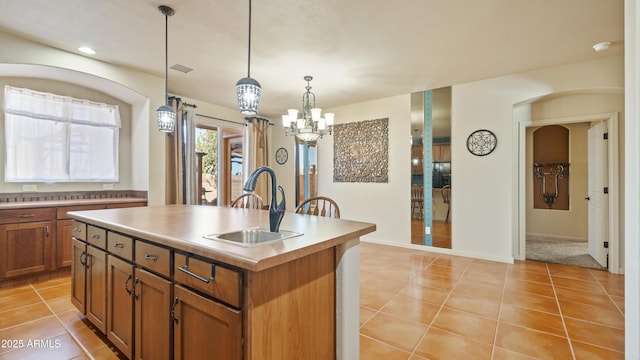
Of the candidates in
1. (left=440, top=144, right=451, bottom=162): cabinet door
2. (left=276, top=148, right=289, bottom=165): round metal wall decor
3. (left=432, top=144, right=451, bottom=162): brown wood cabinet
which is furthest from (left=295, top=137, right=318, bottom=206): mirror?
(left=440, top=144, right=451, bottom=162): cabinet door

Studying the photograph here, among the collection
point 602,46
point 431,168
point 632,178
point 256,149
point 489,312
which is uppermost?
point 602,46

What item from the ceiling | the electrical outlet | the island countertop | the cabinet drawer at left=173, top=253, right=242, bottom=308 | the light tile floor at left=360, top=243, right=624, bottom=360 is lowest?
the light tile floor at left=360, top=243, right=624, bottom=360

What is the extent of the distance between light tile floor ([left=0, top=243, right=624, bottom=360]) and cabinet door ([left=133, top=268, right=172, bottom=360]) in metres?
0.56

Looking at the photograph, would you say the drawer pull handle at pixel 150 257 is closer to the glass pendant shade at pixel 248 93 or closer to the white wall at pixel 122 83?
the glass pendant shade at pixel 248 93

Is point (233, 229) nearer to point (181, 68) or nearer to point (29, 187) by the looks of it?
point (181, 68)

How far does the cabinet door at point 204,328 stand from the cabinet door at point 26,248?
2966 millimetres

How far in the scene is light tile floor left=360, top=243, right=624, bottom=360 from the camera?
1981 mm

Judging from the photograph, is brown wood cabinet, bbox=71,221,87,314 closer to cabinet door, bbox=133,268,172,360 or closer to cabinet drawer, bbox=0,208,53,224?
cabinet door, bbox=133,268,172,360

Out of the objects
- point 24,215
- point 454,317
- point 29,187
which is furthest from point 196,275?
point 29,187

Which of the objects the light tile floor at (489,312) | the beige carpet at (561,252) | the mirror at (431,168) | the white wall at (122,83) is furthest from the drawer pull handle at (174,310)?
the beige carpet at (561,252)

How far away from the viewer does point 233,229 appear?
1663 millimetres

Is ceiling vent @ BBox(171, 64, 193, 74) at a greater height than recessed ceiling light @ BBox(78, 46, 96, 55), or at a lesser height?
lesser

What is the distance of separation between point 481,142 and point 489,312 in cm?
252

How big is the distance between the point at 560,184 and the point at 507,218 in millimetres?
3023
